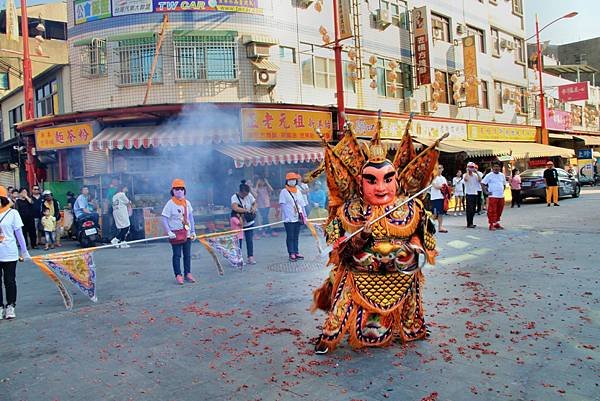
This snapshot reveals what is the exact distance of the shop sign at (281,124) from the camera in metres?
14.7

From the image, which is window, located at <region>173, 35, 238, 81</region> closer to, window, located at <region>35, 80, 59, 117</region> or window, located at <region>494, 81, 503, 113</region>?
window, located at <region>35, 80, 59, 117</region>

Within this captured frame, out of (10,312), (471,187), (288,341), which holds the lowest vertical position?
(288,341)

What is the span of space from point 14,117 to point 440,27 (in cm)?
2083

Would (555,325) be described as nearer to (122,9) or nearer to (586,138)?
(122,9)

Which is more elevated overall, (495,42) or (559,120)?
(495,42)

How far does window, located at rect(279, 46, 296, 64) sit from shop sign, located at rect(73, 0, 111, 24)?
5.32 metres

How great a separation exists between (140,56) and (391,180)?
503 inches

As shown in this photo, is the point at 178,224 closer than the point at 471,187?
Yes

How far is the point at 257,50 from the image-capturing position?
1530cm

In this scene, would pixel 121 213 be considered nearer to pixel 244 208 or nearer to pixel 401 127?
pixel 244 208

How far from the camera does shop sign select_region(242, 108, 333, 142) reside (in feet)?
48.3

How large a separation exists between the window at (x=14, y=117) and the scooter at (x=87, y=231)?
525 inches

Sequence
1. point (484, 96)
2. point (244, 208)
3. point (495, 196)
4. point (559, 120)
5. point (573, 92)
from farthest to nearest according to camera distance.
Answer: point (559, 120)
point (573, 92)
point (484, 96)
point (495, 196)
point (244, 208)

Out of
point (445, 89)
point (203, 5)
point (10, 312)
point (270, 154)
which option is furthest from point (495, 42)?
point (10, 312)
